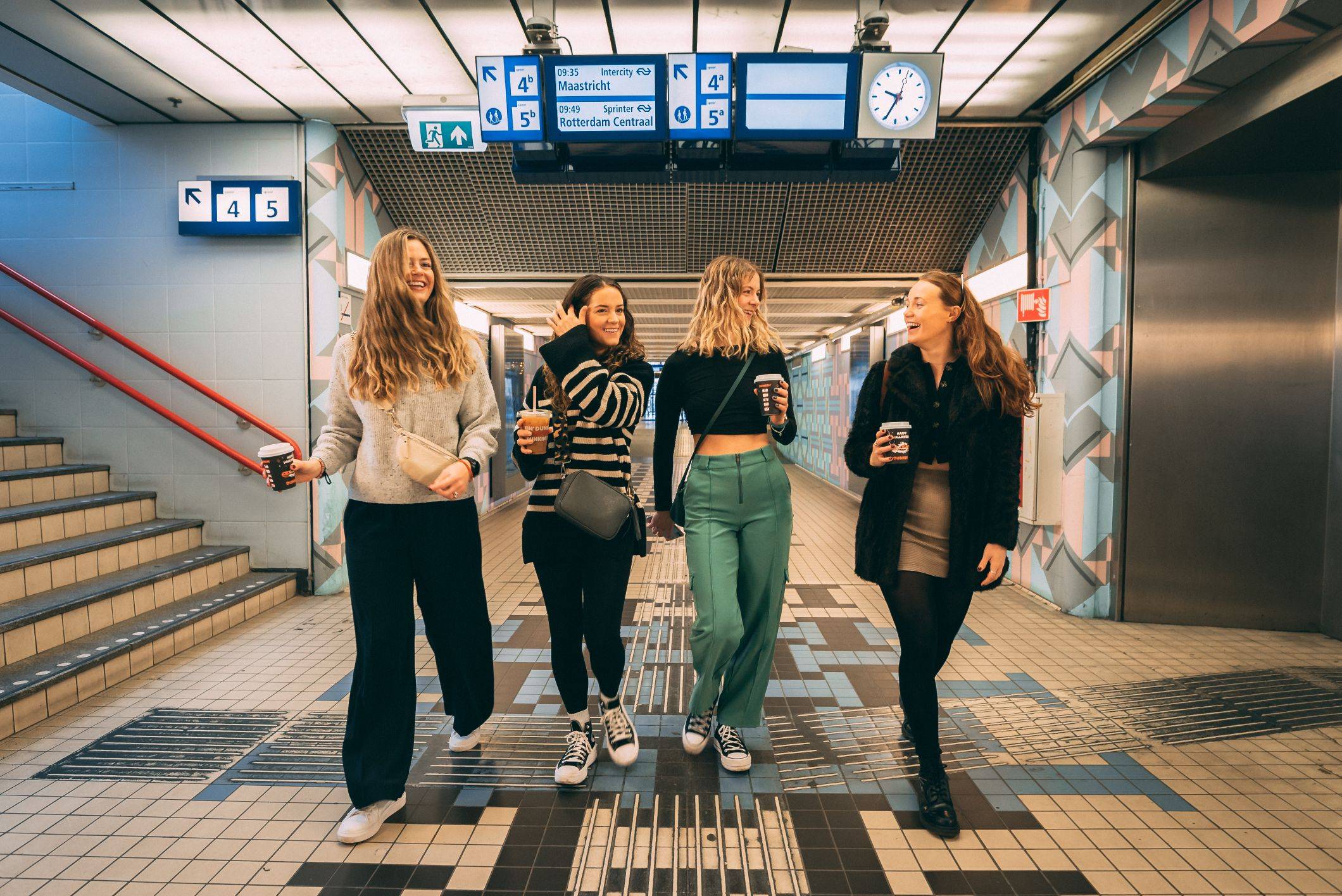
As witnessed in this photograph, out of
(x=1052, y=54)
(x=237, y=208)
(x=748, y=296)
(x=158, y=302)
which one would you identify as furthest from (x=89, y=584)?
(x=1052, y=54)

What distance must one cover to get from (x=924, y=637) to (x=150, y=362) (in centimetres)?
521

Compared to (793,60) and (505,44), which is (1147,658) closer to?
(793,60)

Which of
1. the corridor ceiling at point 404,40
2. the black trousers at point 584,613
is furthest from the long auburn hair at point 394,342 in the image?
the corridor ceiling at point 404,40

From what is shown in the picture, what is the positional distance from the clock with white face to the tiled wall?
12.5 ft

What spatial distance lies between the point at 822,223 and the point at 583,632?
4449mm

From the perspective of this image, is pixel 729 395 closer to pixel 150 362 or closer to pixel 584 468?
pixel 584 468

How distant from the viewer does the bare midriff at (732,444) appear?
2.50m

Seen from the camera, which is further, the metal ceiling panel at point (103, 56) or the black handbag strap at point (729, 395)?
the metal ceiling panel at point (103, 56)

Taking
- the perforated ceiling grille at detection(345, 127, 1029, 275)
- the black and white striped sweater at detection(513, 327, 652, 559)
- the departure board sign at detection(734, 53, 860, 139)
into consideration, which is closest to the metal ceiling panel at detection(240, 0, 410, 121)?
the perforated ceiling grille at detection(345, 127, 1029, 275)

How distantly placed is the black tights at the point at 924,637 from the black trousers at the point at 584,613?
2.86 feet

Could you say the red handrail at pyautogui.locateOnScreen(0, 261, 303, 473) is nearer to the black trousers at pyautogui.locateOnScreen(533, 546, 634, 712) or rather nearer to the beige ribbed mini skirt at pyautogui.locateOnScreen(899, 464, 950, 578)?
the black trousers at pyautogui.locateOnScreen(533, 546, 634, 712)

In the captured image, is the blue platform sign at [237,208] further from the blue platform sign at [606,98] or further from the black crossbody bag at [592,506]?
the black crossbody bag at [592,506]

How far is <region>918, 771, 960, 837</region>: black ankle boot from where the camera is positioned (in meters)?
2.16

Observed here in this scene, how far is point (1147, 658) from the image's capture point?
3766 millimetres
